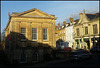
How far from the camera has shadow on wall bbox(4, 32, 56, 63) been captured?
26.3m

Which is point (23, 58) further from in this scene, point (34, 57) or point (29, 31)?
point (29, 31)

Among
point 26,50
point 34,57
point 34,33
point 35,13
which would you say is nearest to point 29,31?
point 34,33

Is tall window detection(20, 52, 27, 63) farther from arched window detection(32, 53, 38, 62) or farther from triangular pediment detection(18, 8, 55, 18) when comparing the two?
triangular pediment detection(18, 8, 55, 18)

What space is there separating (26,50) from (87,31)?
23.4 metres

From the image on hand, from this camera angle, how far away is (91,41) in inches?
1591

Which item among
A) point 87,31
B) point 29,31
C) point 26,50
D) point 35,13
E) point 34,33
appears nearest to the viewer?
point 26,50

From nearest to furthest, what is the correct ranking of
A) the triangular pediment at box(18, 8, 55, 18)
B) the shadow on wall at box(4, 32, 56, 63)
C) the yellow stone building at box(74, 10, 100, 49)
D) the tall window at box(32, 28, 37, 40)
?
the shadow on wall at box(4, 32, 56, 63), the triangular pediment at box(18, 8, 55, 18), the tall window at box(32, 28, 37, 40), the yellow stone building at box(74, 10, 100, 49)

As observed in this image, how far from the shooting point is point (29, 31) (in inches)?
1082

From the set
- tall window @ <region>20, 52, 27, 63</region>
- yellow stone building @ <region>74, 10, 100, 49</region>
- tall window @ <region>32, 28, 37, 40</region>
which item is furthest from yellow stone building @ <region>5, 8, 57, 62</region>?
yellow stone building @ <region>74, 10, 100, 49</region>

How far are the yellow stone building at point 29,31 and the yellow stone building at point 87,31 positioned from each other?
15248 mm

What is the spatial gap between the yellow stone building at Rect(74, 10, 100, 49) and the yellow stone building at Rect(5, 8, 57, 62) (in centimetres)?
1525

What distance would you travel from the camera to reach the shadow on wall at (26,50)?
2627 centimetres

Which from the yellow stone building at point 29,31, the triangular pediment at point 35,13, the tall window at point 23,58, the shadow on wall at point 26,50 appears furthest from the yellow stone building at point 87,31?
the tall window at point 23,58

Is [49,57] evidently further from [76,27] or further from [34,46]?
[76,27]
